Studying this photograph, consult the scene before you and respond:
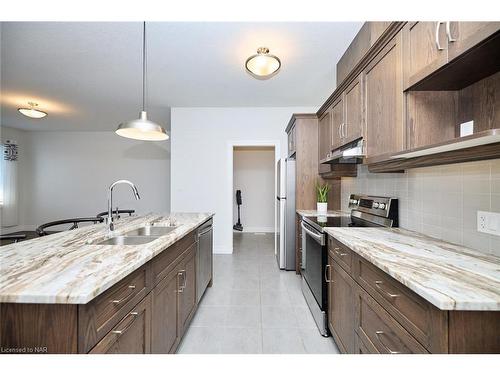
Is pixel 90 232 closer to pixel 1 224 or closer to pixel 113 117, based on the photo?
pixel 113 117

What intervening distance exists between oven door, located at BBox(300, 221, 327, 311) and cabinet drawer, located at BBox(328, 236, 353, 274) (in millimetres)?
107

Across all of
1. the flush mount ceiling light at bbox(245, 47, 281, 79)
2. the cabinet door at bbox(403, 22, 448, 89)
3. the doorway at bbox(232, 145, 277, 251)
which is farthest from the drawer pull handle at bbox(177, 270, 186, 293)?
the doorway at bbox(232, 145, 277, 251)

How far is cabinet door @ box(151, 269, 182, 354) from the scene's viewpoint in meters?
1.21

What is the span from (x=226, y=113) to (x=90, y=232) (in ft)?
10.8

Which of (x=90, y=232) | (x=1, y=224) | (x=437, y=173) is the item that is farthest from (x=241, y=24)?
(x=1, y=224)

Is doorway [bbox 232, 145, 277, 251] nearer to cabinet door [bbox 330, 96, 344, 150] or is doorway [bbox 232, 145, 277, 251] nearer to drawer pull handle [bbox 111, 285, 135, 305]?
cabinet door [bbox 330, 96, 344, 150]

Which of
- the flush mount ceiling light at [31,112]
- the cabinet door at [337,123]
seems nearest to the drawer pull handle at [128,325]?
the cabinet door at [337,123]

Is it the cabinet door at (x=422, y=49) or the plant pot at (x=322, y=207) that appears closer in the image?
the cabinet door at (x=422, y=49)

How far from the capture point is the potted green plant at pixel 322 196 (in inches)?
117

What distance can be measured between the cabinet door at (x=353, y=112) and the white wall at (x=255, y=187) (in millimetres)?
4102

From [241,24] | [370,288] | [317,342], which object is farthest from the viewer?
[241,24]

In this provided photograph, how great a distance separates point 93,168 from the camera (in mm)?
6254

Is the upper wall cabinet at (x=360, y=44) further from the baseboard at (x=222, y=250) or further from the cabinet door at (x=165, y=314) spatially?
the baseboard at (x=222, y=250)

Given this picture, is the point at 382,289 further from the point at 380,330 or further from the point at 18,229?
the point at 18,229
